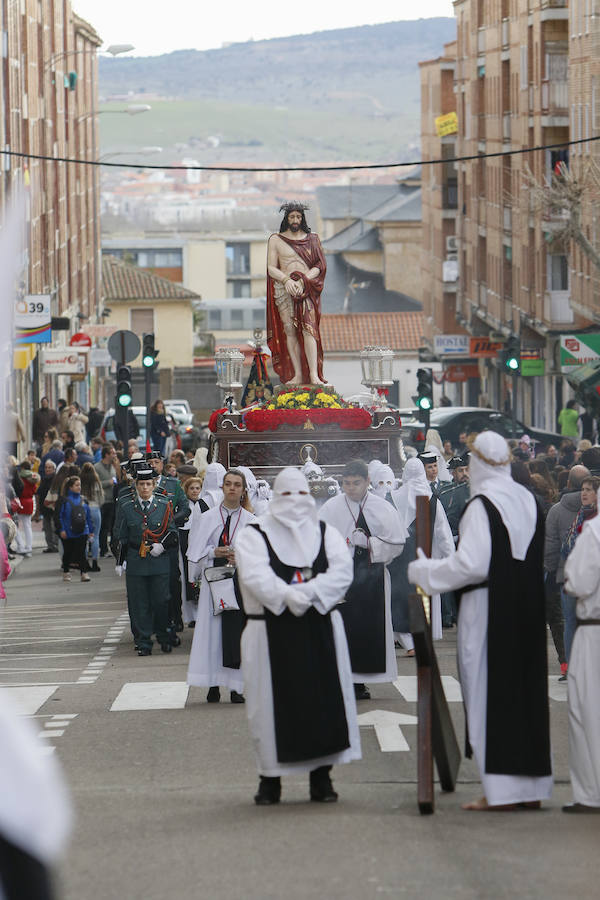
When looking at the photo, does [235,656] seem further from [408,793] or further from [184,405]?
[184,405]

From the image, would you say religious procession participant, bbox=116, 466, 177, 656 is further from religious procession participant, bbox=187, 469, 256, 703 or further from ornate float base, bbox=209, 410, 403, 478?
ornate float base, bbox=209, 410, 403, 478

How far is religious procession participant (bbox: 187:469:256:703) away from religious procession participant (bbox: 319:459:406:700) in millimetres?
718

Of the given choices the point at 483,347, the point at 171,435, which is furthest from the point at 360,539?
the point at 483,347

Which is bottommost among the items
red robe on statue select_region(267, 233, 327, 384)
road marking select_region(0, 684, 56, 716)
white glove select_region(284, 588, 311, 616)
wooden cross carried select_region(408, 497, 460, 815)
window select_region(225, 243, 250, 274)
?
road marking select_region(0, 684, 56, 716)

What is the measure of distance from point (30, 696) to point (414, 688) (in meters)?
2.99

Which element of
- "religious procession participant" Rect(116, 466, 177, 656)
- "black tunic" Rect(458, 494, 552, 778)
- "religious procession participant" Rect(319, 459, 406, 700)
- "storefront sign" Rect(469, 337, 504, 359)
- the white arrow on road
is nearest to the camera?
"black tunic" Rect(458, 494, 552, 778)

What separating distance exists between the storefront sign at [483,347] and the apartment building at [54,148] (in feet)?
43.1

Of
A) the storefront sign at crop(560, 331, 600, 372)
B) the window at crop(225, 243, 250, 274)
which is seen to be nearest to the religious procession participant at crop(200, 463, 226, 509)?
the storefront sign at crop(560, 331, 600, 372)

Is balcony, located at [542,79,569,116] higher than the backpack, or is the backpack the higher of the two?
balcony, located at [542,79,569,116]

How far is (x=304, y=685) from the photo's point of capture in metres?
8.64

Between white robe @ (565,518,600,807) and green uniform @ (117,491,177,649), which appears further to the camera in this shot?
green uniform @ (117,491,177,649)

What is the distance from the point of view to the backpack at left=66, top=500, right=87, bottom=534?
23.9m

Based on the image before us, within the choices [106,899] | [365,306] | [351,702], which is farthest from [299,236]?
[365,306]

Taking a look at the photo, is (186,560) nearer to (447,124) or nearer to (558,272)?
(558,272)
